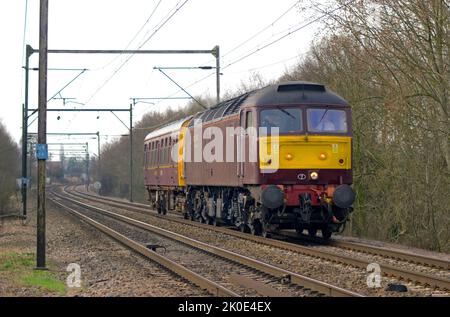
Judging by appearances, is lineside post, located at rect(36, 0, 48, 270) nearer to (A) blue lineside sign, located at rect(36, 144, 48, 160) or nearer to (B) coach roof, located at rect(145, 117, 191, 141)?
(A) blue lineside sign, located at rect(36, 144, 48, 160)

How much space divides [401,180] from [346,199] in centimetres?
303

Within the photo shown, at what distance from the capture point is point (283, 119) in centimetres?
1808

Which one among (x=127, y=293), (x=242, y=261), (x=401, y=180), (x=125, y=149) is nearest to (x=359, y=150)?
(x=401, y=180)

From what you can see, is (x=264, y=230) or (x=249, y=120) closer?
(x=249, y=120)

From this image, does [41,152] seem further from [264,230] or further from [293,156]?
[264,230]

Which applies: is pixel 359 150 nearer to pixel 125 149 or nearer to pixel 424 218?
pixel 424 218

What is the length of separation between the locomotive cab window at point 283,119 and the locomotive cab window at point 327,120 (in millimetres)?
279

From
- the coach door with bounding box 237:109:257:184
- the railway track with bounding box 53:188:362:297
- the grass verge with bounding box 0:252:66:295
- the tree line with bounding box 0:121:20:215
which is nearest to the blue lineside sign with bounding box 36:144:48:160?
the grass verge with bounding box 0:252:66:295

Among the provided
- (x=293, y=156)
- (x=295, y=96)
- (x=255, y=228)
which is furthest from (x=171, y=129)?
(x=293, y=156)

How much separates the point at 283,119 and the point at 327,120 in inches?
41.4

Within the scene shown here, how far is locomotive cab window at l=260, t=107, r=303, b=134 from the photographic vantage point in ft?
59.0

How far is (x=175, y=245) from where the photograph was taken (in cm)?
1892

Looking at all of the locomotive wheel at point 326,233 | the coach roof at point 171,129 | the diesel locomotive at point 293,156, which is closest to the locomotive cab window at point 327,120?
the diesel locomotive at point 293,156

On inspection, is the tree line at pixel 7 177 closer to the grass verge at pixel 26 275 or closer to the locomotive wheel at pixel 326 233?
the grass verge at pixel 26 275
